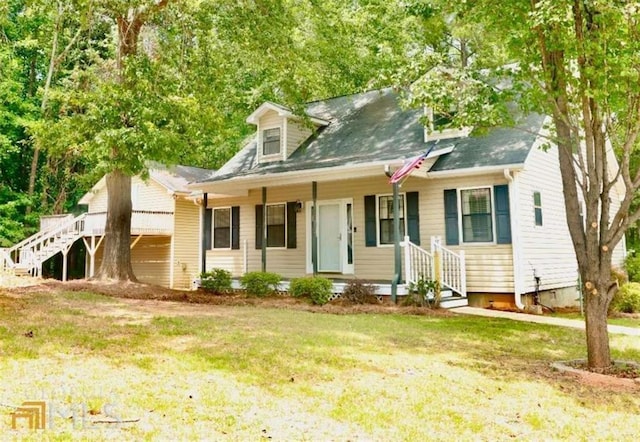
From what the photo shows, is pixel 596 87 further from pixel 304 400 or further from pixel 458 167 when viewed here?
pixel 458 167

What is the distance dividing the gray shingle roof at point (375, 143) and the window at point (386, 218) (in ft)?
3.95

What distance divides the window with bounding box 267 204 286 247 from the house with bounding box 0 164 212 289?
503cm

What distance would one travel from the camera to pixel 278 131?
50.8 feet

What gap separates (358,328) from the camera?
7727 mm

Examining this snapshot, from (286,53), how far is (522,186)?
7169mm

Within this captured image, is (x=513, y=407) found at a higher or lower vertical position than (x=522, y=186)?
lower

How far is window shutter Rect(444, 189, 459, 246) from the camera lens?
11852 millimetres

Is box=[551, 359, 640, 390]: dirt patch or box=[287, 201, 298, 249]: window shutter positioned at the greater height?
box=[287, 201, 298, 249]: window shutter

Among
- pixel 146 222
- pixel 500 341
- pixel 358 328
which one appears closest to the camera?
pixel 500 341

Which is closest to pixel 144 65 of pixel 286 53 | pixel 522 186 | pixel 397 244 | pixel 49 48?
pixel 286 53

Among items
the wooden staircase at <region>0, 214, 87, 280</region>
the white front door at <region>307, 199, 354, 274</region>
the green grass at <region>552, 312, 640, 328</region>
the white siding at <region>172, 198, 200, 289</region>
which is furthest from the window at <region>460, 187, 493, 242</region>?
the wooden staircase at <region>0, 214, 87, 280</region>

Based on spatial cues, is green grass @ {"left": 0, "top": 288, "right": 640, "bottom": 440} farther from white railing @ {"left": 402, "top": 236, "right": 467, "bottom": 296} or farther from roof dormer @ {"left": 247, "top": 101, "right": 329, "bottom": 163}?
roof dormer @ {"left": 247, "top": 101, "right": 329, "bottom": 163}

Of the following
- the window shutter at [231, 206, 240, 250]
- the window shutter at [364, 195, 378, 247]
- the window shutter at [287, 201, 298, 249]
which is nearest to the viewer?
the window shutter at [364, 195, 378, 247]

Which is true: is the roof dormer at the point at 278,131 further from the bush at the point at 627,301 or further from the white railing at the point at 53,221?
the bush at the point at 627,301
